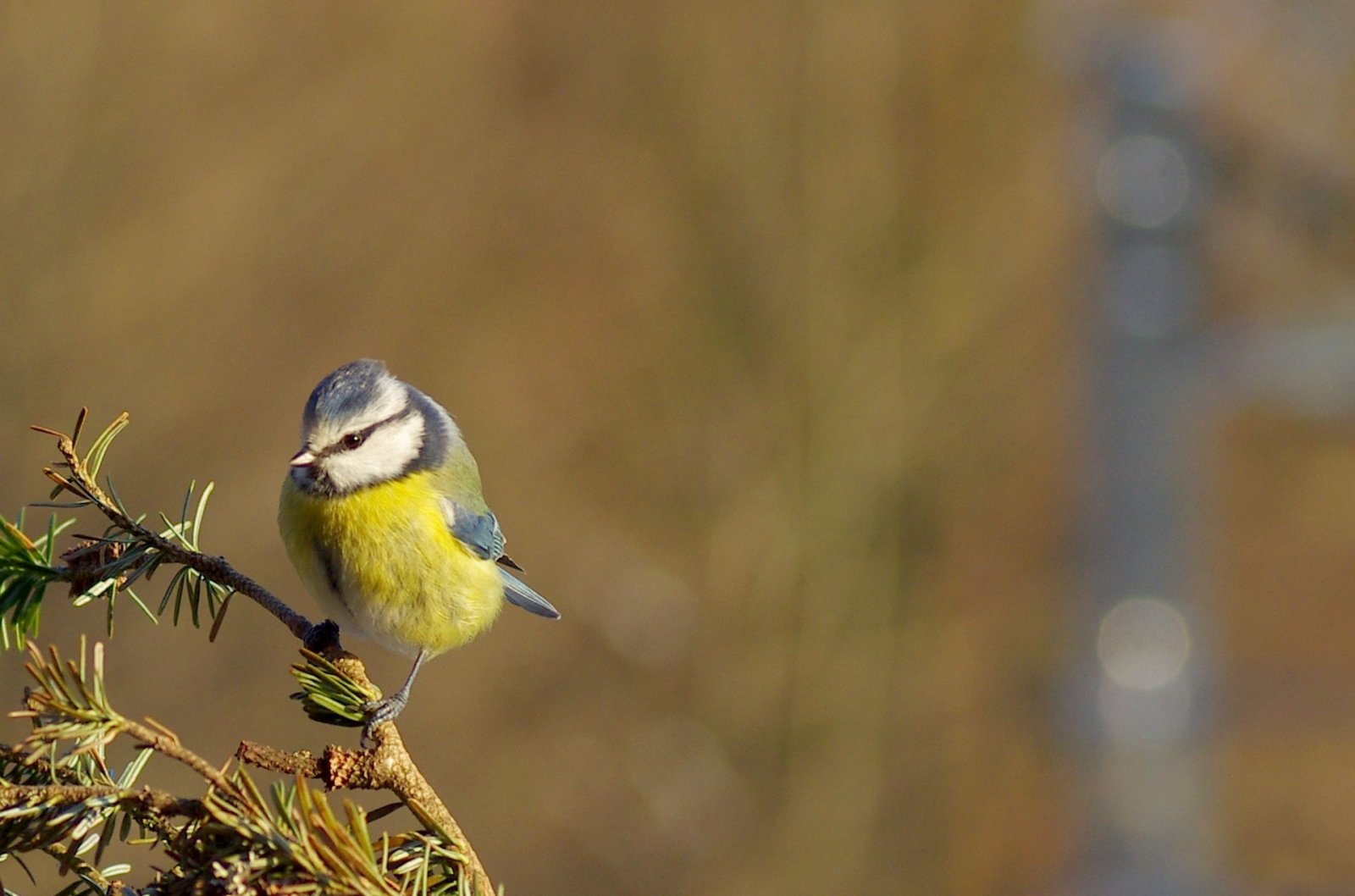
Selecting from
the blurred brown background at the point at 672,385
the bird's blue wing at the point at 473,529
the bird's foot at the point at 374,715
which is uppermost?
the bird's foot at the point at 374,715

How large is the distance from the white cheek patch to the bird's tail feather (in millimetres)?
262

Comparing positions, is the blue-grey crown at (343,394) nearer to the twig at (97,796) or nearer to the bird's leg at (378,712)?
the bird's leg at (378,712)

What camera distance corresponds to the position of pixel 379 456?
72.8 inches

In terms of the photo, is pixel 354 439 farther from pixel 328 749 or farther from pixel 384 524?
pixel 328 749

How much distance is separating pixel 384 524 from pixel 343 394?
197mm

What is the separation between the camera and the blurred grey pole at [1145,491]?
245 centimetres

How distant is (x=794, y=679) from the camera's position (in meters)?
4.89

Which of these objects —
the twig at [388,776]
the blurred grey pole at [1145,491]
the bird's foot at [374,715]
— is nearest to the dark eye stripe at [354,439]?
the bird's foot at [374,715]

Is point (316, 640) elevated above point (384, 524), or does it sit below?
above

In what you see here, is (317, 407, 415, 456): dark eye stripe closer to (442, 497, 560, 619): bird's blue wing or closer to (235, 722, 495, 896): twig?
(442, 497, 560, 619): bird's blue wing

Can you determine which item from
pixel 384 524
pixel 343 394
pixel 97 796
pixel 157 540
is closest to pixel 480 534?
pixel 384 524

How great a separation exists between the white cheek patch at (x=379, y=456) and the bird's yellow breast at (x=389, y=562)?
0.02 meters

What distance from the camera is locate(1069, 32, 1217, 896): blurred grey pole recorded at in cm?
245

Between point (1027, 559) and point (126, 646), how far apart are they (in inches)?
144
